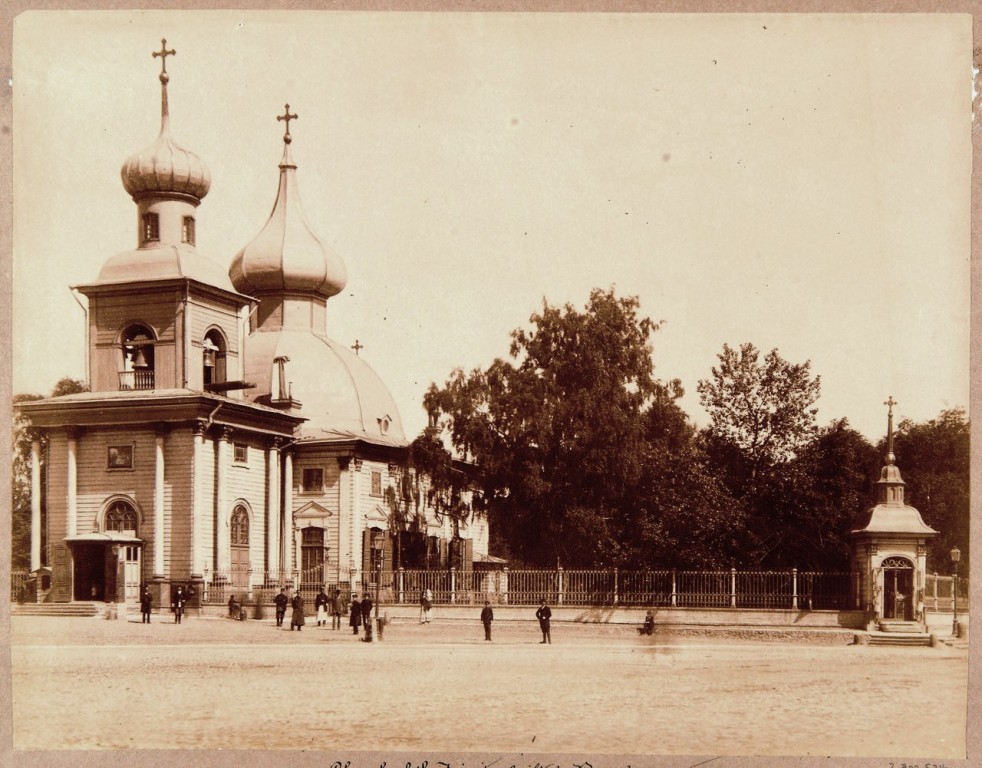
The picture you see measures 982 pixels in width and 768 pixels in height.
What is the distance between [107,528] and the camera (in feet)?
146

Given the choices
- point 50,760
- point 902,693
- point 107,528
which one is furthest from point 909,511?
point 50,760

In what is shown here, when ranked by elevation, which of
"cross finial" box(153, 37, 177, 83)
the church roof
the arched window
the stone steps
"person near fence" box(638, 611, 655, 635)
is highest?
"cross finial" box(153, 37, 177, 83)

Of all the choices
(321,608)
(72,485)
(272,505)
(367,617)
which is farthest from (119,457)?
(367,617)

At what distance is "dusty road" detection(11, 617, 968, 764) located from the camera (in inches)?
939

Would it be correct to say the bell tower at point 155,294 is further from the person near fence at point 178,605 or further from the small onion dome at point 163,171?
the person near fence at point 178,605

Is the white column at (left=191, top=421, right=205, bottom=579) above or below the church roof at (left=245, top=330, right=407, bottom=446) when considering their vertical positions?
below

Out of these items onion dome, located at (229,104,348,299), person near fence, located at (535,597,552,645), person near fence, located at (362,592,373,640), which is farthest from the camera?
onion dome, located at (229,104,348,299)

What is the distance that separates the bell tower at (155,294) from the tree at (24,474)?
159cm

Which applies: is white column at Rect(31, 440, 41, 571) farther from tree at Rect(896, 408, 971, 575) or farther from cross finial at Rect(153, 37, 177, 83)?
tree at Rect(896, 408, 971, 575)

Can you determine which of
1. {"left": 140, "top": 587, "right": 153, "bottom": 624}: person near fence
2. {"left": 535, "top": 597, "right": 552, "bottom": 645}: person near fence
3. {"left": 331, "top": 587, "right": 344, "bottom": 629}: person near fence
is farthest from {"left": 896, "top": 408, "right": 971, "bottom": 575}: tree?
{"left": 140, "top": 587, "right": 153, "bottom": 624}: person near fence

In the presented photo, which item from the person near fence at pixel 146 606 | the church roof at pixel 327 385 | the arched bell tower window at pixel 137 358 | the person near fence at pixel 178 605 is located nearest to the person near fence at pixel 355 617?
the person near fence at pixel 178 605

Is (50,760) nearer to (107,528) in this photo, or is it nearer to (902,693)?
(902,693)

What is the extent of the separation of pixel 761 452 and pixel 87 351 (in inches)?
795

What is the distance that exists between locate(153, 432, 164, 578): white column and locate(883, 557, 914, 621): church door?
20003 millimetres
